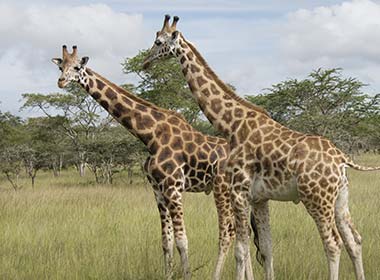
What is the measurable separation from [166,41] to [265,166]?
5.15ft

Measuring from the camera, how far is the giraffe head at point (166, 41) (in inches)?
206

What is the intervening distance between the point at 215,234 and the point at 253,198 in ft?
11.4

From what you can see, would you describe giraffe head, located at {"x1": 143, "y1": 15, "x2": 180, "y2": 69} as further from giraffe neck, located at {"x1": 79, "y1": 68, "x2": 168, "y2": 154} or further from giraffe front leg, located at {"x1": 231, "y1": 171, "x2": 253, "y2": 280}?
giraffe front leg, located at {"x1": 231, "y1": 171, "x2": 253, "y2": 280}

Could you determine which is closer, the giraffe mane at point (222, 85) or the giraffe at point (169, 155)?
the giraffe mane at point (222, 85)

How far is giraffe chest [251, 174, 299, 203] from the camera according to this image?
4.51 meters

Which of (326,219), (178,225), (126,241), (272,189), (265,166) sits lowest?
(126,241)

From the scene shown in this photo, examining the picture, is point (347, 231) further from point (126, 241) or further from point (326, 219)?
point (126, 241)

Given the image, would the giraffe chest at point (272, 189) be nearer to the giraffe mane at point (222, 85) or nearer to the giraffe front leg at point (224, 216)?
the giraffe mane at point (222, 85)

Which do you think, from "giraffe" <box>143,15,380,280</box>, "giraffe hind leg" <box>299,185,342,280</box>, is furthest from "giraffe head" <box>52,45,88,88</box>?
"giraffe hind leg" <box>299,185,342,280</box>

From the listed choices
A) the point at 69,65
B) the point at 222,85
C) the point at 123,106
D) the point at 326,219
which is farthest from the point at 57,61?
the point at 326,219

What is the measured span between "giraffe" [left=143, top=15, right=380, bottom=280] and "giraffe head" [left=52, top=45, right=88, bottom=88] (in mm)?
1005

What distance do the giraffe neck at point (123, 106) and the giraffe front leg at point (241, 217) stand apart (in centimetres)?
162

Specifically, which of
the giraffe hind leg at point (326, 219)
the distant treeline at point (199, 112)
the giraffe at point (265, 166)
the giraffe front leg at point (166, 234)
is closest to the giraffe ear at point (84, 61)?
the giraffe at point (265, 166)

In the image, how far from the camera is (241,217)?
4.73 meters
